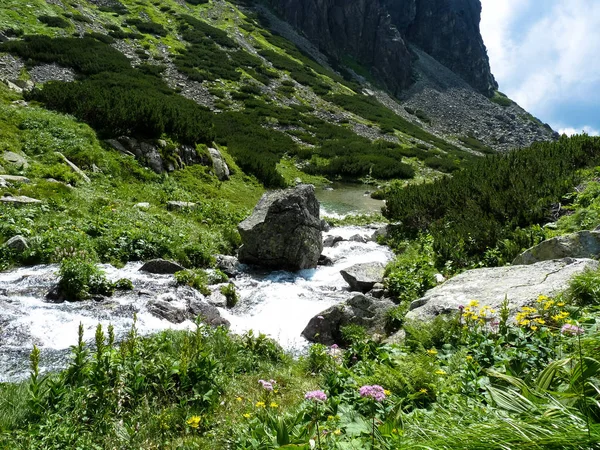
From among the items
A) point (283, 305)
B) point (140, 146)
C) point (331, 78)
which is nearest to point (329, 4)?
point (331, 78)

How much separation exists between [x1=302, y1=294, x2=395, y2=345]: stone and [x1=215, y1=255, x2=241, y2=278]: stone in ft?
13.2

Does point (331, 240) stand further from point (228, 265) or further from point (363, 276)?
point (228, 265)

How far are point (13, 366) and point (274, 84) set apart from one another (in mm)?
53971

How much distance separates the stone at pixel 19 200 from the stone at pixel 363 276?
938 cm

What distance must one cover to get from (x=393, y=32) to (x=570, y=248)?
394 ft

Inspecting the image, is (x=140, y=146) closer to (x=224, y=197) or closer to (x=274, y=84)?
(x=224, y=197)

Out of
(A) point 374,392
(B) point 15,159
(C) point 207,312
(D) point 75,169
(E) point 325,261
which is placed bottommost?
(C) point 207,312

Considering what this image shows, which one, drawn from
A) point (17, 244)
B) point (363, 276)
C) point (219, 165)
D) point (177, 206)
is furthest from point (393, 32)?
point (17, 244)

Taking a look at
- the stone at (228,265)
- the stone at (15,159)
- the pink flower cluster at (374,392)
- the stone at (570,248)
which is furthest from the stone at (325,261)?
the pink flower cluster at (374,392)

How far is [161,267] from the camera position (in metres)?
10.2

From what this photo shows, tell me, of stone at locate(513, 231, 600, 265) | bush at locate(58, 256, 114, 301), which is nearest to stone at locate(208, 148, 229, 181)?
bush at locate(58, 256, 114, 301)

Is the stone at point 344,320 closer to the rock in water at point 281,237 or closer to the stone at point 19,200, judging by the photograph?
the rock in water at point 281,237

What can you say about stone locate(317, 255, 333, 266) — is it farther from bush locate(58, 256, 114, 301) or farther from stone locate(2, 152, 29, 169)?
stone locate(2, 152, 29, 169)

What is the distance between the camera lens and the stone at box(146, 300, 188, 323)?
7988 millimetres
